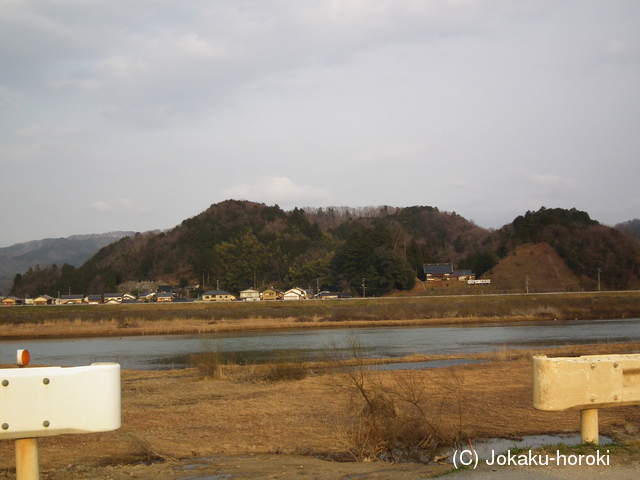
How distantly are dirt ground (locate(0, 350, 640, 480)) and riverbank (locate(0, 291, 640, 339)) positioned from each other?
35.3 metres

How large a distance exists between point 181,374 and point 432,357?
10118 mm

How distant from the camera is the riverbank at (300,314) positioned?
49.0 m

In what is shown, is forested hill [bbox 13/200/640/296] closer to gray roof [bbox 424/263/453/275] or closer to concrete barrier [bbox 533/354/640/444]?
gray roof [bbox 424/263/453/275]

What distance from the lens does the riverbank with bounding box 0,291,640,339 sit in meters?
49.0

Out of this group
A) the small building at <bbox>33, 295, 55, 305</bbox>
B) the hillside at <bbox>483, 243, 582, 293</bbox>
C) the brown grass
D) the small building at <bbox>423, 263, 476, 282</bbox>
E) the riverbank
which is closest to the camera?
the brown grass

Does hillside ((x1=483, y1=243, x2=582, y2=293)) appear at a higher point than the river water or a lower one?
higher

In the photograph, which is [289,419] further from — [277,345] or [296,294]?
[296,294]

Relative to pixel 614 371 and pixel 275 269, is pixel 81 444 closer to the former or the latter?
pixel 614 371

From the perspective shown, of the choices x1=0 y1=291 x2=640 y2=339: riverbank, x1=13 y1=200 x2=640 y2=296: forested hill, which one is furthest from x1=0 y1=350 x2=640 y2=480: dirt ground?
x1=13 y1=200 x2=640 y2=296: forested hill

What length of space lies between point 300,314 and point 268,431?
4888 cm

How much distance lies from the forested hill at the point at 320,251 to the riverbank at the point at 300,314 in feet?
50.6

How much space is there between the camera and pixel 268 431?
8.86 meters

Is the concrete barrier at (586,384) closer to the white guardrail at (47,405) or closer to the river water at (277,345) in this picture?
the white guardrail at (47,405)

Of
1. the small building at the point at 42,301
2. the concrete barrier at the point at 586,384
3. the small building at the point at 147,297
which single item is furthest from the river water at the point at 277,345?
the small building at the point at 42,301
